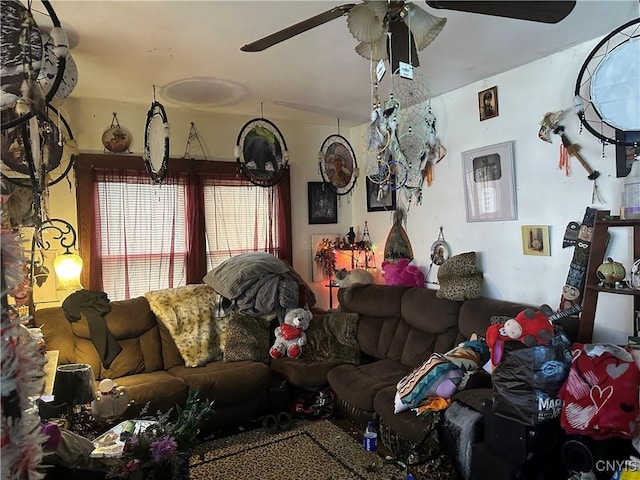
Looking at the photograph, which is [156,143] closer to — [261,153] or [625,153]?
[261,153]

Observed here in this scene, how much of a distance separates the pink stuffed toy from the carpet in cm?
136

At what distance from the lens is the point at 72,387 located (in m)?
2.20

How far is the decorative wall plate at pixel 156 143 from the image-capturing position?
3479 mm

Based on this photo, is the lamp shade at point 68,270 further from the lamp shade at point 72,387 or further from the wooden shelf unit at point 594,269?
the wooden shelf unit at point 594,269

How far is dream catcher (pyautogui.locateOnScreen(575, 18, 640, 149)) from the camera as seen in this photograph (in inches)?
94.0

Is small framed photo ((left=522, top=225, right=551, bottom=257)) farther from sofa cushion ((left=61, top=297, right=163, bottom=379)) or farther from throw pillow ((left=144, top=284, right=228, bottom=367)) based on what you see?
sofa cushion ((left=61, top=297, right=163, bottom=379))

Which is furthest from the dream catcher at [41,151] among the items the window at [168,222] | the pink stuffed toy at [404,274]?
→ the pink stuffed toy at [404,274]

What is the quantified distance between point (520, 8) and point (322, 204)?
3.34m

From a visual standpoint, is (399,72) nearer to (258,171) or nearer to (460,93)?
(460,93)

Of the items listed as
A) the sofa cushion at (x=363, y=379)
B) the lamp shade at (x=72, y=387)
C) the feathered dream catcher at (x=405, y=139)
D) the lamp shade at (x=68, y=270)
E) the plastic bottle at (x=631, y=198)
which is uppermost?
the feathered dream catcher at (x=405, y=139)

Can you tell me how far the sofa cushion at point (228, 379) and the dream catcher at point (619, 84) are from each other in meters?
2.66

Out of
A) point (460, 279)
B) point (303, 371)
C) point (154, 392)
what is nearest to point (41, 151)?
A: point (154, 392)

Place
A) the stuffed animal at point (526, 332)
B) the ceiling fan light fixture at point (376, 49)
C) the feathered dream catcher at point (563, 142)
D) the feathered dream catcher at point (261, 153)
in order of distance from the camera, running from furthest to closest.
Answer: the feathered dream catcher at point (261, 153), the feathered dream catcher at point (563, 142), the stuffed animal at point (526, 332), the ceiling fan light fixture at point (376, 49)

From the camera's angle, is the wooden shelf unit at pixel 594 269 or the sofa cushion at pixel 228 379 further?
the sofa cushion at pixel 228 379
